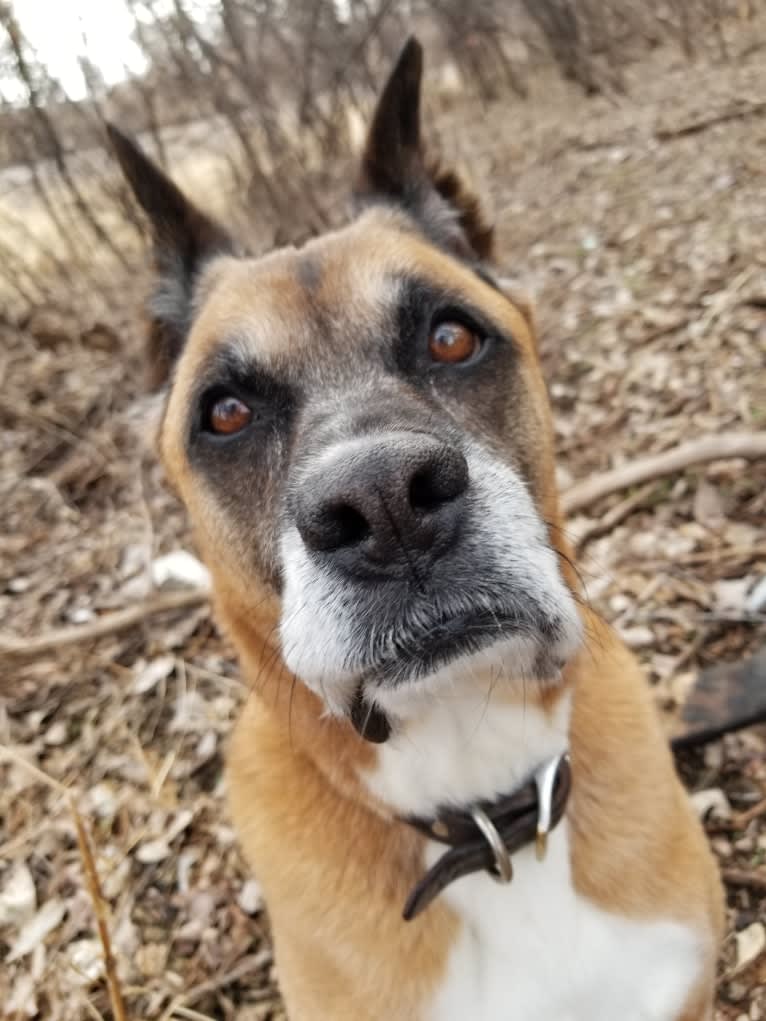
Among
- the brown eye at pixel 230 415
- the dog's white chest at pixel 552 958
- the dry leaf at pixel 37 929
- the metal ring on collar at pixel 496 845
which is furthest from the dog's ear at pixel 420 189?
the dry leaf at pixel 37 929

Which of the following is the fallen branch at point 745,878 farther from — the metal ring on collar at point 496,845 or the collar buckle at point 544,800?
the metal ring on collar at point 496,845

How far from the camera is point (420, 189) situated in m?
2.80

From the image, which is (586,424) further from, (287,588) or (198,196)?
(198,196)

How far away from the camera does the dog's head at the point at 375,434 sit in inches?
63.8

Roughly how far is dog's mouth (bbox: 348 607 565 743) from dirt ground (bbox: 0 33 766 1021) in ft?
3.64

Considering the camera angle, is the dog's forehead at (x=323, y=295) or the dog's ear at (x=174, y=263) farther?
the dog's ear at (x=174, y=263)

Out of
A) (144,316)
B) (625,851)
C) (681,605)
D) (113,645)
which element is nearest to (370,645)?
(625,851)

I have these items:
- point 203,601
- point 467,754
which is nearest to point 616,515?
point 203,601

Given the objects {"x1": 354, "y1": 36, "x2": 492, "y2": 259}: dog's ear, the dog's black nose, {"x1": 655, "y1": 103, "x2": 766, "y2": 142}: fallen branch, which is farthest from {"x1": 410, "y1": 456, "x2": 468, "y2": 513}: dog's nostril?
{"x1": 655, "y1": 103, "x2": 766, "y2": 142}: fallen branch

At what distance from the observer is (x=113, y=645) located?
4.28m

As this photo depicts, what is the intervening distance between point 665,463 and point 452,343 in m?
2.20

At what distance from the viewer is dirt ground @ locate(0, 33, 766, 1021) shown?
302 cm

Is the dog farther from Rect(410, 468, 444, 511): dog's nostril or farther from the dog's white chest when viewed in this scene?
Rect(410, 468, 444, 511): dog's nostril

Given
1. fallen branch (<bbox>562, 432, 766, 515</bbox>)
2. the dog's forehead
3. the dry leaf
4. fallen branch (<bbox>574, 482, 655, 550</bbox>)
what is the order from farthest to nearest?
fallen branch (<bbox>574, 482, 655, 550</bbox>), fallen branch (<bbox>562, 432, 766, 515</bbox>), the dry leaf, the dog's forehead
